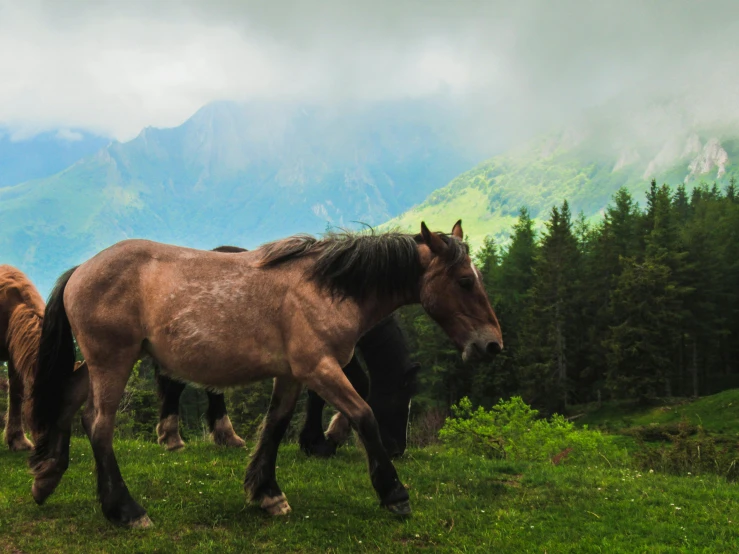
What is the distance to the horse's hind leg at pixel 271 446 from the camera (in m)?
5.59

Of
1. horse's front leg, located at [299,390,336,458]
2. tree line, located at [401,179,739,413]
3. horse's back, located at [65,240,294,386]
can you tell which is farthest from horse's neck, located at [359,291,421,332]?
tree line, located at [401,179,739,413]

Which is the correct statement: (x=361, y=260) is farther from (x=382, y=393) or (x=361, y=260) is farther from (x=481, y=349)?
(x=382, y=393)

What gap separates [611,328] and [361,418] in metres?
44.9

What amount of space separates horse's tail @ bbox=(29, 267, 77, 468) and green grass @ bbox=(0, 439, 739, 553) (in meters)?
0.68

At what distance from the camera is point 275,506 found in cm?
546

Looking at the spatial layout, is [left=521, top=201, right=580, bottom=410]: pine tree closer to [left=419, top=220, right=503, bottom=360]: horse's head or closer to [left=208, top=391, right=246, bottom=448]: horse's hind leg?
[left=208, top=391, right=246, bottom=448]: horse's hind leg

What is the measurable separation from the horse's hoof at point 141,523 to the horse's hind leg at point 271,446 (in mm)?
968

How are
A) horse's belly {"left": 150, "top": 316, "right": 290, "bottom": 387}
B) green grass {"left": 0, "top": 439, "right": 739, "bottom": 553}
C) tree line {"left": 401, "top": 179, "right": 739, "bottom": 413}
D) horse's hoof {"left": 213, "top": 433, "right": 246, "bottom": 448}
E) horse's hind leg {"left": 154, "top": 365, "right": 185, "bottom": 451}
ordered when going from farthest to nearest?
1. tree line {"left": 401, "top": 179, "right": 739, "bottom": 413}
2. horse's hoof {"left": 213, "top": 433, "right": 246, "bottom": 448}
3. horse's hind leg {"left": 154, "top": 365, "right": 185, "bottom": 451}
4. horse's belly {"left": 150, "top": 316, "right": 290, "bottom": 387}
5. green grass {"left": 0, "top": 439, "right": 739, "bottom": 553}

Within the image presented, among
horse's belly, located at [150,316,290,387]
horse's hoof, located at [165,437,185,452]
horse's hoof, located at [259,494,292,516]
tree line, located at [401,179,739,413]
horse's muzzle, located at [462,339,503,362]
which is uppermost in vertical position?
tree line, located at [401,179,739,413]

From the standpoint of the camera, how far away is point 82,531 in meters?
4.89

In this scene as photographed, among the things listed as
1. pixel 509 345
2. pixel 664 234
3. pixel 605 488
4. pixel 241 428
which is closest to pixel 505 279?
pixel 509 345

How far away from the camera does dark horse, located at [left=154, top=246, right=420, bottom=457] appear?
25.0 ft

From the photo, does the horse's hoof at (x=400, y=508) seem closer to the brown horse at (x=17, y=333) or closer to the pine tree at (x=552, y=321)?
the brown horse at (x=17, y=333)

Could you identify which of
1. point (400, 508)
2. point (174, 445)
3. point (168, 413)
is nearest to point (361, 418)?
point (400, 508)
